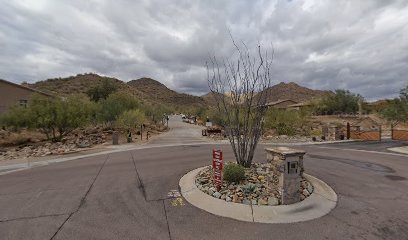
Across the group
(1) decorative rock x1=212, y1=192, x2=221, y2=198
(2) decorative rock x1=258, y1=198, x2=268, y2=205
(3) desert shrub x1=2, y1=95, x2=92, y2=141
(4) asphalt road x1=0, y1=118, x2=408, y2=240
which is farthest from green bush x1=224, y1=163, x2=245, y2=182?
(3) desert shrub x1=2, y1=95, x2=92, y2=141

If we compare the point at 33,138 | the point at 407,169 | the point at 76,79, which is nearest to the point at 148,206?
the point at 407,169

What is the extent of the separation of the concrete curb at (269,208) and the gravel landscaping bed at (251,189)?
21 cm

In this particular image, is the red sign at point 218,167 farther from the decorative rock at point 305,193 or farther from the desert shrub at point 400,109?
the desert shrub at point 400,109

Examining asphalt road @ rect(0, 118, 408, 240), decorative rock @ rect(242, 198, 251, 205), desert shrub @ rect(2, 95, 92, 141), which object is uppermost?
desert shrub @ rect(2, 95, 92, 141)

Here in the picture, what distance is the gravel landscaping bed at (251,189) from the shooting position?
7.09 metres

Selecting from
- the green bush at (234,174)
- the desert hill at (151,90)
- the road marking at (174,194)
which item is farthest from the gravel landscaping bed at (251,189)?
the desert hill at (151,90)

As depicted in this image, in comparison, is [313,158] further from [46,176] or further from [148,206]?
[46,176]

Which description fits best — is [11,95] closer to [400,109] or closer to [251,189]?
[251,189]

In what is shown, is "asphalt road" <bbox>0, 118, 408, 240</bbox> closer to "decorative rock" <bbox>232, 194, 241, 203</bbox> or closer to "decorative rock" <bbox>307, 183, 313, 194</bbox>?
"decorative rock" <bbox>307, 183, 313, 194</bbox>

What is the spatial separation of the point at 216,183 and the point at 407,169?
1007cm

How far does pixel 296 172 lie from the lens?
7.05m

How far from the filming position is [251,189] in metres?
7.57

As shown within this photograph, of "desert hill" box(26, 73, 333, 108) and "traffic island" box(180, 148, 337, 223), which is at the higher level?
"desert hill" box(26, 73, 333, 108)

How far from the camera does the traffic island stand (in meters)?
6.34
